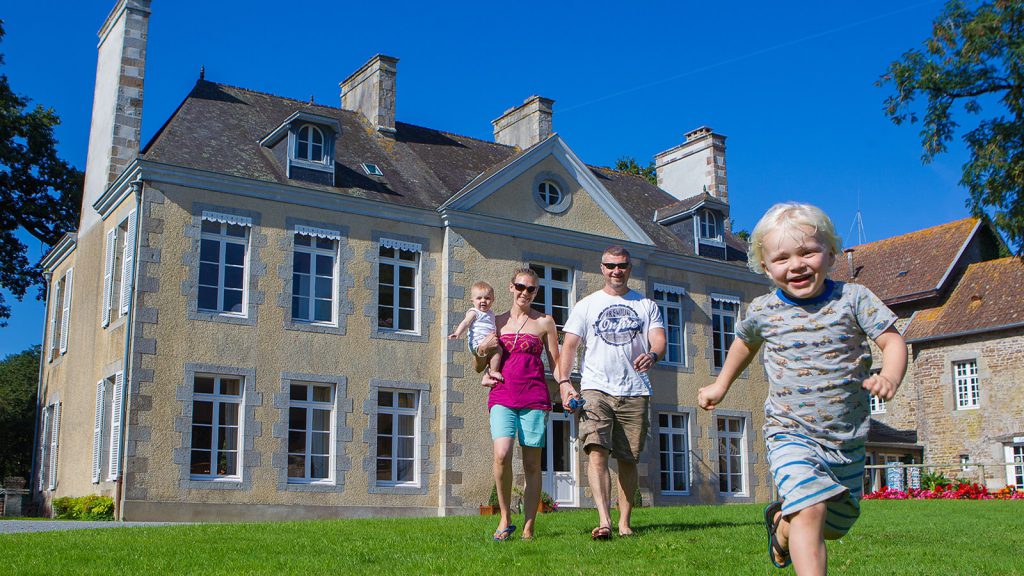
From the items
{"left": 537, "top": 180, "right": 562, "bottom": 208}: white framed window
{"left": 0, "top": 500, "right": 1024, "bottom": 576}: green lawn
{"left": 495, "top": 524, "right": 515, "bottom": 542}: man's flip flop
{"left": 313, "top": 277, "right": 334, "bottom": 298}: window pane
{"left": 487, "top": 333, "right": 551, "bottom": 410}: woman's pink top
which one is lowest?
{"left": 0, "top": 500, "right": 1024, "bottom": 576}: green lawn

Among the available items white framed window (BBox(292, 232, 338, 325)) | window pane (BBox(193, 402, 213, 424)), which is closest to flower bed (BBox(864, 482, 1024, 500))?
Result: white framed window (BBox(292, 232, 338, 325))

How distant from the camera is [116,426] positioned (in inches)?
728

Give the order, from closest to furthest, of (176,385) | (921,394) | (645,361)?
(645,361) → (176,385) → (921,394)

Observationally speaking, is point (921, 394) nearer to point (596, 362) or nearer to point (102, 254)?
point (102, 254)

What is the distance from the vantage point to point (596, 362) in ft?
26.4

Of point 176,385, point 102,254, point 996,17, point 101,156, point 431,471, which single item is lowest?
point 431,471

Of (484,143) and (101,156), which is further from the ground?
(484,143)

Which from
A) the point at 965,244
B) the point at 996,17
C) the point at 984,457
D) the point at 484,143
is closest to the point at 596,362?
the point at 996,17

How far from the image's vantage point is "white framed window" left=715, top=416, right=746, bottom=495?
2555cm

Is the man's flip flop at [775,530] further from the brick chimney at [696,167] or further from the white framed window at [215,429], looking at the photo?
the brick chimney at [696,167]

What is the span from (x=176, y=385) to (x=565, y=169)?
10.1 m

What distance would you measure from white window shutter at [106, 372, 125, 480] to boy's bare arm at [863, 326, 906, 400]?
15.8 metres

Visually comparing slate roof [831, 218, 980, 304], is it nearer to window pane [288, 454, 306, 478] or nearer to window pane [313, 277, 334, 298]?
window pane [313, 277, 334, 298]

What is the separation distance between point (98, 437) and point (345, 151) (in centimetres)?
762
